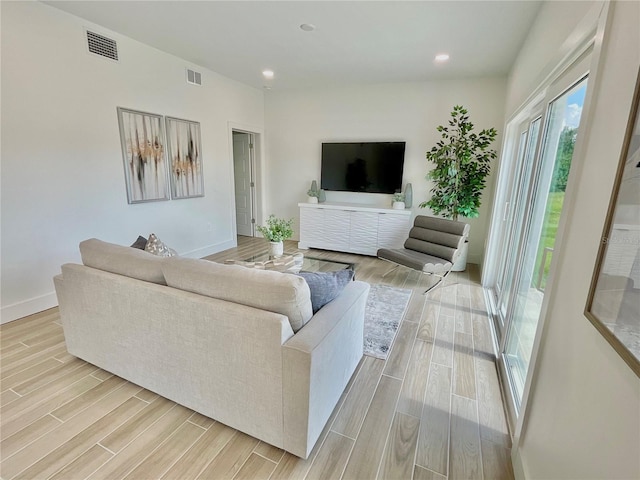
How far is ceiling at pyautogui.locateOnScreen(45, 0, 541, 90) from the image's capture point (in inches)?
101

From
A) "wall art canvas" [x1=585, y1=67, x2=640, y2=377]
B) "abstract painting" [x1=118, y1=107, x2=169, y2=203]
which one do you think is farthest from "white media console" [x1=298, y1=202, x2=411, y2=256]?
"wall art canvas" [x1=585, y1=67, x2=640, y2=377]

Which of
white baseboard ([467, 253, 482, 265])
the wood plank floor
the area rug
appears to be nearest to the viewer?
the wood plank floor

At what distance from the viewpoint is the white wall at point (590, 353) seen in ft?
2.53

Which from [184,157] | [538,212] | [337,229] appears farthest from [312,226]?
[538,212]

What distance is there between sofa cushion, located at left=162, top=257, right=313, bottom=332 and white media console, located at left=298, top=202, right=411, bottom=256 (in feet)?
11.4

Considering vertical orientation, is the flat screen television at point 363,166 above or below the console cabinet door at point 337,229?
above

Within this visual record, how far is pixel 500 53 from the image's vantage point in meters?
3.40

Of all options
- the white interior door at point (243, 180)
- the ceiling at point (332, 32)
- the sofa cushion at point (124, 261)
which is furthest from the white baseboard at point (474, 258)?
the sofa cushion at point (124, 261)

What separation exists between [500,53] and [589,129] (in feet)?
9.68

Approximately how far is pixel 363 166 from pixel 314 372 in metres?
4.23

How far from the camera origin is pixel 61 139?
114 inches

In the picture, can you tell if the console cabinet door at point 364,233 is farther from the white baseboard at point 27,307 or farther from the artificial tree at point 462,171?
the white baseboard at point 27,307

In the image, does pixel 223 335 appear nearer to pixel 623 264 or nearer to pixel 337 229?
pixel 623 264

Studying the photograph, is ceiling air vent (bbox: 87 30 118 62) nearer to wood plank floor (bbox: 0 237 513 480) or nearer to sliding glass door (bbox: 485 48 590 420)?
wood plank floor (bbox: 0 237 513 480)
